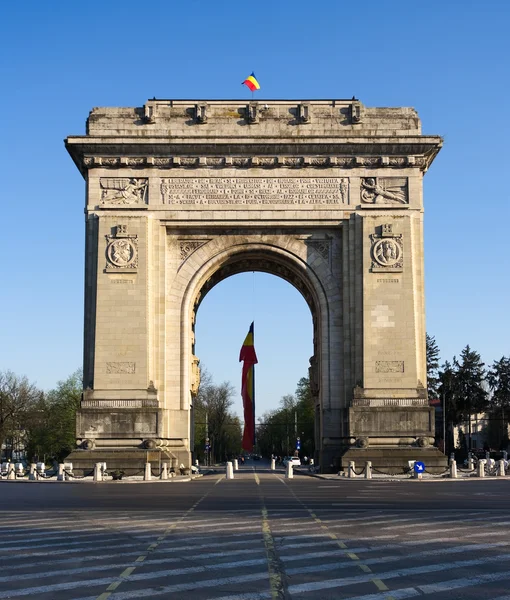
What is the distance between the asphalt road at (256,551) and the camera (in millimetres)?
10609

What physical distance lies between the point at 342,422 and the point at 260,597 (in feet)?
124

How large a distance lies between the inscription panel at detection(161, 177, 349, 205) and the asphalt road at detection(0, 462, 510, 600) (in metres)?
26.5

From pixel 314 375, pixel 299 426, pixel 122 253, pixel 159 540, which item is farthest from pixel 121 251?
pixel 299 426

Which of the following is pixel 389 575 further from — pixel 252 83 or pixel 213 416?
pixel 213 416

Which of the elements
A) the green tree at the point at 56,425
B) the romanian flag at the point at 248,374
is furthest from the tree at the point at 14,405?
the romanian flag at the point at 248,374

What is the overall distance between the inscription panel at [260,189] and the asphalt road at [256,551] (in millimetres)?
26499

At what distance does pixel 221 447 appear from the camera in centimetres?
14150

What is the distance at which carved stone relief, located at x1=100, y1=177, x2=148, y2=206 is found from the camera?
1884 inches

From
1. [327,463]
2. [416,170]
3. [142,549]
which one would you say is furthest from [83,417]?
[142,549]

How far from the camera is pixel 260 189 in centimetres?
4853

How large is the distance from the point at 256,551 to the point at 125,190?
3609cm

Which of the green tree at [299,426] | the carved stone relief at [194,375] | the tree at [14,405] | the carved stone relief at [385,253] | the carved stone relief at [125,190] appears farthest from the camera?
the green tree at [299,426]

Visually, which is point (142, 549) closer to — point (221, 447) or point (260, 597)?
point (260, 597)

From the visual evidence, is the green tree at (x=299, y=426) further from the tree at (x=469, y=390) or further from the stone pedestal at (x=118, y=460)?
the stone pedestal at (x=118, y=460)
